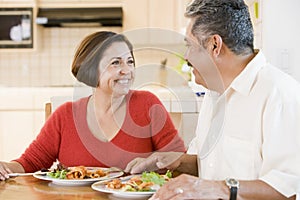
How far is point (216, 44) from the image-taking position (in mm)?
1429

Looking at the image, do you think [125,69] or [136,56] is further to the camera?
[136,56]

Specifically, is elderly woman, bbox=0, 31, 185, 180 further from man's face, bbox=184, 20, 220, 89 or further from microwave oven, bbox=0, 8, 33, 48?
microwave oven, bbox=0, 8, 33, 48

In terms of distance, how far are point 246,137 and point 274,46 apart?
4.83ft

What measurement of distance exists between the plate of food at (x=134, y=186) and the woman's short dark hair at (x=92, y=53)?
675 millimetres

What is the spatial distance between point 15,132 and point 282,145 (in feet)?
11.0

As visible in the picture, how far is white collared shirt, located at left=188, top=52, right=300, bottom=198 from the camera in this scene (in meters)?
1.25

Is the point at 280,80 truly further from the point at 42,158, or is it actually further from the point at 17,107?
the point at 17,107

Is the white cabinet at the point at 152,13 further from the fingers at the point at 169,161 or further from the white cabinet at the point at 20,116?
the fingers at the point at 169,161

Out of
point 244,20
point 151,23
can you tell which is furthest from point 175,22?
point 244,20

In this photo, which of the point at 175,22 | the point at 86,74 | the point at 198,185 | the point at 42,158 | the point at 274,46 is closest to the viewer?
the point at 198,185

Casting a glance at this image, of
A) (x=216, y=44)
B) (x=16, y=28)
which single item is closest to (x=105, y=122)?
(x=216, y=44)

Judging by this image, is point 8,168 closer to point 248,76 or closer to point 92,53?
point 92,53

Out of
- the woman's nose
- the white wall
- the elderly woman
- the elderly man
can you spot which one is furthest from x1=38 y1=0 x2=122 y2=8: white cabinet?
the elderly man

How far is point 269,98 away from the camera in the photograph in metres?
1.31
